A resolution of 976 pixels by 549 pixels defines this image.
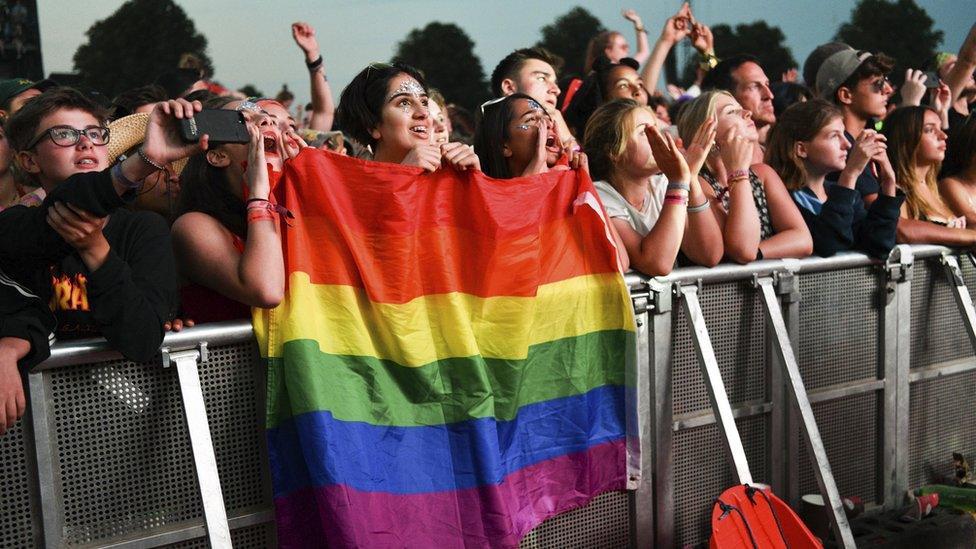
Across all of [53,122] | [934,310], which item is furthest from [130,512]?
[934,310]

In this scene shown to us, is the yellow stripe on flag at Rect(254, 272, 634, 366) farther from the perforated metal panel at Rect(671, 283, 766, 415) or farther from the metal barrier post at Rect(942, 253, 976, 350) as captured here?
the metal barrier post at Rect(942, 253, 976, 350)

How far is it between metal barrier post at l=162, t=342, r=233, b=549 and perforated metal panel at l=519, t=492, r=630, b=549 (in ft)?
3.78

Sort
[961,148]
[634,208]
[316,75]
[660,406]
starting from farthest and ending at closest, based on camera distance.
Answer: [316,75] → [961,148] → [634,208] → [660,406]

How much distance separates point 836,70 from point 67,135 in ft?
16.7

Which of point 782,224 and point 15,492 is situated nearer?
point 15,492

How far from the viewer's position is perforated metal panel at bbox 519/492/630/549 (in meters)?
3.54

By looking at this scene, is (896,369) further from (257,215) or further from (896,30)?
(896,30)

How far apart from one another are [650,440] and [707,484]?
0.39 meters

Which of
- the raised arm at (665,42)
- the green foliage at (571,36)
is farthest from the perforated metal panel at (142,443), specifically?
the green foliage at (571,36)

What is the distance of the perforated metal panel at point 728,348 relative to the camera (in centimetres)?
387

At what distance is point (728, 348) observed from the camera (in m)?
4.01

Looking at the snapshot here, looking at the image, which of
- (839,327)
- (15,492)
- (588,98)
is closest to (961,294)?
(839,327)

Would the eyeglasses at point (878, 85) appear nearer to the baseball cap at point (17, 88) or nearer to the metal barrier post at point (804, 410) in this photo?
the metal barrier post at point (804, 410)

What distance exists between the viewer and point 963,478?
15.9 ft
